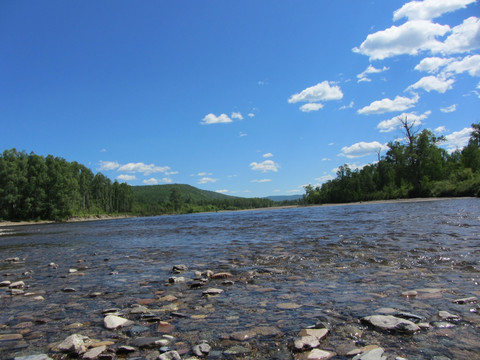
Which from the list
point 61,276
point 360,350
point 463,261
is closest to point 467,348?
point 360,350

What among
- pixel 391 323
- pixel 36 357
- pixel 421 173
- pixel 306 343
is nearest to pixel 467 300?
pixel 391 323

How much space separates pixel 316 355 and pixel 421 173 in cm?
8421

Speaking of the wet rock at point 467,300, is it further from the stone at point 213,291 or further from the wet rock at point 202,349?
the stone at point 213,291

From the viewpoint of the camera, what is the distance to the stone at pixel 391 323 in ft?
11.5

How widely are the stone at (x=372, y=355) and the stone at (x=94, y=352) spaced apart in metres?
2.82

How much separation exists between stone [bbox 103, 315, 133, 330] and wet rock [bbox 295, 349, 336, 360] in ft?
8.67

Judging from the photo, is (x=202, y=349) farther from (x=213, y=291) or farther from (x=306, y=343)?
(x=213, y=291)

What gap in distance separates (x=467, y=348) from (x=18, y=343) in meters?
5.42

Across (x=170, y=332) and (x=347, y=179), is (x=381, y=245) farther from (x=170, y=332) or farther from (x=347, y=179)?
(x=347, y=179)

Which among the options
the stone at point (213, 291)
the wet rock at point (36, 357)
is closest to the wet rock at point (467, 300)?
the stone at point (213, 291)

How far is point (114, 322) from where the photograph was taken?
4230mm

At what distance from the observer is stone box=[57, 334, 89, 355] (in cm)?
332

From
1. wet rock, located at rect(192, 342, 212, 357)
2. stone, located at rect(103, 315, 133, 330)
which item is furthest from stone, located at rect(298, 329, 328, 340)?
stone, located at rect(103, 315, 133, 330)

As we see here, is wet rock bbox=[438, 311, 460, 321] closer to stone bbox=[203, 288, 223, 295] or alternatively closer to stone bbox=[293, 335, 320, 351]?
stone bbox=[293, 335, 320, 351]
